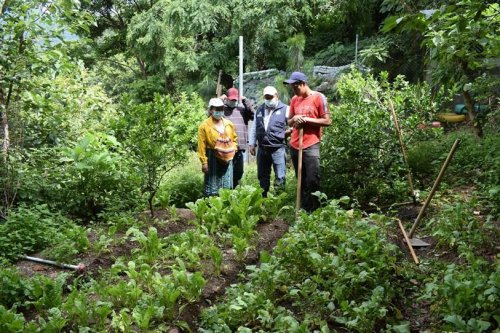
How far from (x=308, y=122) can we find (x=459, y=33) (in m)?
2.81

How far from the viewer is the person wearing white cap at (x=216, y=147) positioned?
6996 mm

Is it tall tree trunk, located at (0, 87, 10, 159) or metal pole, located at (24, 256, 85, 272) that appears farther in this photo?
tall tree trunk, located at (0, 87, 10, 159)

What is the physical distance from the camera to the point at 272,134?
705 cm

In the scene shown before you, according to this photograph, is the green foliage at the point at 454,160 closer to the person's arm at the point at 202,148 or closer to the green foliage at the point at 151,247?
the person's arm at the point at 202,148

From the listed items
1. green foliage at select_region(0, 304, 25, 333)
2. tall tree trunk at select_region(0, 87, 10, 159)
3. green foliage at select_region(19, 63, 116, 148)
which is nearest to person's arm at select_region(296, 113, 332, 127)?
green foliage at select_region(19, 63, 116, 148)

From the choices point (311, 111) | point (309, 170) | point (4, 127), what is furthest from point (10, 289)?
point (311, 111)

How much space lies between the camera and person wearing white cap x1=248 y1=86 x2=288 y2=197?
23.2 ft

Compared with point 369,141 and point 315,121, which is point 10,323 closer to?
point 315,121

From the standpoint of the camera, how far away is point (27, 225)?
561 cm

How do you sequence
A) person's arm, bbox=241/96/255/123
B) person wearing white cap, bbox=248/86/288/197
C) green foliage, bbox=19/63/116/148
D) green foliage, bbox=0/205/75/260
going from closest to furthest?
green foliage, bbox=0/205/75/260 → green foliage, bbox=19/63/116/148 → person wearing white cap, bbox=248/86/288/197 → person's arm, bbox=241/96/255/123

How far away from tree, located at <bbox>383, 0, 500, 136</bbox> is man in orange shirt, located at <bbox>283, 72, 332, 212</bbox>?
1581mm

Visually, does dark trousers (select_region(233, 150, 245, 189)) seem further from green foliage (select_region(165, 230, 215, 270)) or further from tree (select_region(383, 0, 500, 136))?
tree (select_region(383, 0, 500, 136))

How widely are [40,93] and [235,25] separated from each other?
28.5 feet

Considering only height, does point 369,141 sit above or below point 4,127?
below
